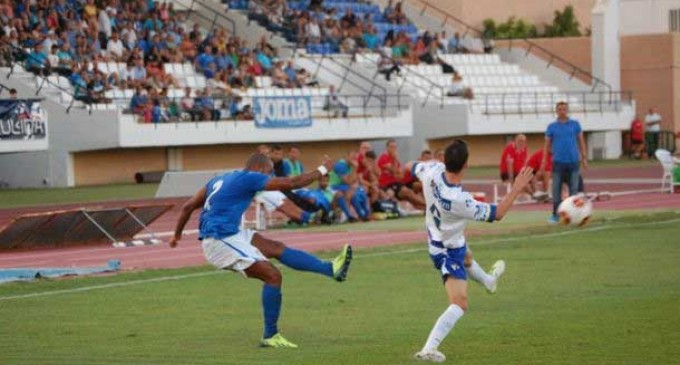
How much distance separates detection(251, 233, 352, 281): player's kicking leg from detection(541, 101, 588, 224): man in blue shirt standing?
42.4ft

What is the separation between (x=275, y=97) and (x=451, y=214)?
32.7 m

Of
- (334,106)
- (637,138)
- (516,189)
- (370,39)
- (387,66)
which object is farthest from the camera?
(637,138)

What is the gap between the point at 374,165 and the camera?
102 ft

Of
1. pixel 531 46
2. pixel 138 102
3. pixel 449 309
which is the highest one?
pixel 531 46

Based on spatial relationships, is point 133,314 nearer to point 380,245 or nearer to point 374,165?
point 380,245

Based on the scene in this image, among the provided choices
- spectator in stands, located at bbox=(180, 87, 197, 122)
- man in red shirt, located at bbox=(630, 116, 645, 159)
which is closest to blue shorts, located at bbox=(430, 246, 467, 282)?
spectator in stands, located at bbox=(180, 87, 197, 122)

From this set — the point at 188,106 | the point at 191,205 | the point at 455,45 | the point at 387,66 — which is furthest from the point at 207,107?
the point at 191,205

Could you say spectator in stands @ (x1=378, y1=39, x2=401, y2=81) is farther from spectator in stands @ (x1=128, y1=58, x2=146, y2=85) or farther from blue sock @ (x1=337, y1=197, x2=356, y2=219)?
blue sock @ (x1=337, y1=197, x2=356, y2=219)

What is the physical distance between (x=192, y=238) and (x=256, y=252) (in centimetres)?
1318

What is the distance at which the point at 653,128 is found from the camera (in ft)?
186

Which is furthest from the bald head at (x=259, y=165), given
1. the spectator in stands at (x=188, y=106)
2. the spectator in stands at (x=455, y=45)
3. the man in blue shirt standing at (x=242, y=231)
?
the spectator in stands at (x=455, y=45)

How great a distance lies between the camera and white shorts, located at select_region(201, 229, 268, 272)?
14.0 meters

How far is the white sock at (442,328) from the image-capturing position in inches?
493

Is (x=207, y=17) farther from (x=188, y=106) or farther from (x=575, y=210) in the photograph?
(x=575, y=210)
